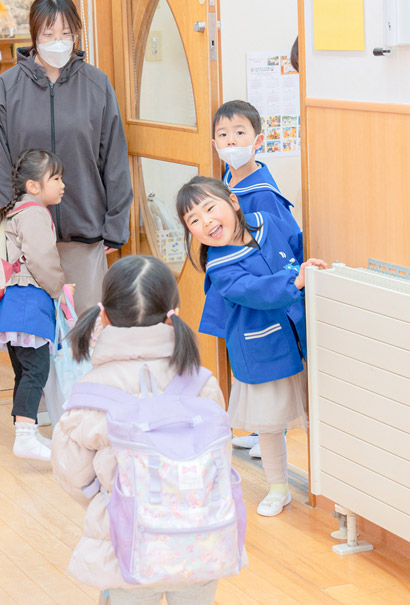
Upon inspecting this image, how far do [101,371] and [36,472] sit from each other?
1856mm

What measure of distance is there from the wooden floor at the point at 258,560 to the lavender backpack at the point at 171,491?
2.80ft

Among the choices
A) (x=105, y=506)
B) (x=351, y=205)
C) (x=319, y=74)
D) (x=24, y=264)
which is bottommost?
(x=105, y=506)

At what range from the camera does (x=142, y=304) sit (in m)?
1.84

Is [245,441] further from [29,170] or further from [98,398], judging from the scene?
[98,398]

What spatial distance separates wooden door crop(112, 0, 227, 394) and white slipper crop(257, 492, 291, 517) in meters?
0.80

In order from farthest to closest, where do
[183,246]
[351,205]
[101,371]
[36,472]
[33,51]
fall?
[183,246] < [33,51] < [36,472] < [351,205] < [101,371]

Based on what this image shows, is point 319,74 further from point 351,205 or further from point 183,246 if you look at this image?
point 183,246

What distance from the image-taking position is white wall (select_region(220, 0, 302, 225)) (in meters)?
3.89

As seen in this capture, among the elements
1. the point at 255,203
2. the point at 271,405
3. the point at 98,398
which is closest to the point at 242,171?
the point at 255,203

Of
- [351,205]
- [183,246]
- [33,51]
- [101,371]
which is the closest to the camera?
[101,371]

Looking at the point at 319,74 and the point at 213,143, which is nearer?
the point at 319,74

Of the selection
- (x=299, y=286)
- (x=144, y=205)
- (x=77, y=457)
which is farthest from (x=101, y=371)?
(x=144, y=205)

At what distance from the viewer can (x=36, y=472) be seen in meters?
3.57

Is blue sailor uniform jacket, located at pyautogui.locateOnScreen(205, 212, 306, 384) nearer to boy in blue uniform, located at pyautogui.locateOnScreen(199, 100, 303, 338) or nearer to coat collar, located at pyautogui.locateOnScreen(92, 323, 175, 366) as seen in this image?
boy in blue uniform, located at pyautogui.locateOnScreen(199, 100, 303, 338)
